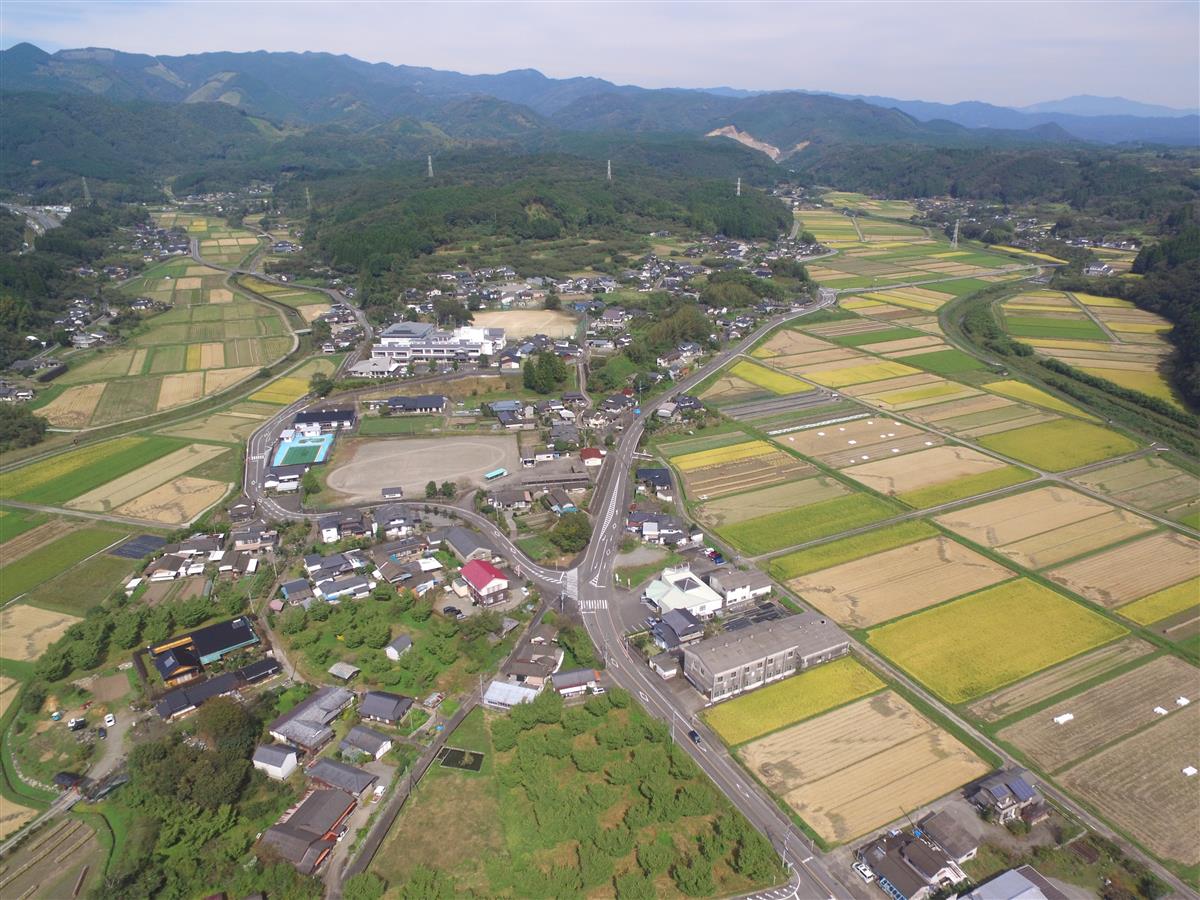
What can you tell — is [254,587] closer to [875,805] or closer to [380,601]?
[380,601]

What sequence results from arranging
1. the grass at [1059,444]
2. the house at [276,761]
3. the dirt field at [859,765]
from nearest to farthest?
the dirt field at [859,765] → the house at [276,761] → the grass at [1059,444]

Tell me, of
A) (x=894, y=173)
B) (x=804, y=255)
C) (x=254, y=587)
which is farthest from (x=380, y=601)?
(x=894, y=173)

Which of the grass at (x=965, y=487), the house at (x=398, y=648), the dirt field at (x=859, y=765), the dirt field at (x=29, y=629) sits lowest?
the dirt field at (x=29, y=629)

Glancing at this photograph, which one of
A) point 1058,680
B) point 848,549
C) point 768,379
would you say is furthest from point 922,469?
point 1058,680

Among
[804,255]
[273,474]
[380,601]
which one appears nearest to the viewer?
[380,601]

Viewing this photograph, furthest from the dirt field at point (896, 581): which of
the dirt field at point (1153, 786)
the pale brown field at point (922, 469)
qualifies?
the dirt field at point (1153, 786)

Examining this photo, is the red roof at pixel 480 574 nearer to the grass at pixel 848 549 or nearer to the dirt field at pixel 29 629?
the grass at pixel 848 549
